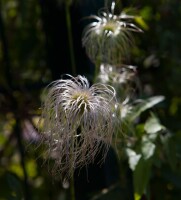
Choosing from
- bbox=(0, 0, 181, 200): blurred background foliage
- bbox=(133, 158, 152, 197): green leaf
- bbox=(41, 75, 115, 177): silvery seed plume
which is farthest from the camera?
bbox=(0, 0, 181, 200): blurred background foliage

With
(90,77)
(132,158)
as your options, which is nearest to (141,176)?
(132,158)

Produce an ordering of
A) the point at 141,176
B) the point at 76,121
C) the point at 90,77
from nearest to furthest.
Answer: the point at 76,121 → the point at 141,176 → the point at 90,77

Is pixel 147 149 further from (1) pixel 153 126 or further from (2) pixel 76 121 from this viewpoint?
(2) pixel 76 121

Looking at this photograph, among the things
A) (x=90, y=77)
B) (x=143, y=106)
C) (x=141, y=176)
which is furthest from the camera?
(x=90, y=77)

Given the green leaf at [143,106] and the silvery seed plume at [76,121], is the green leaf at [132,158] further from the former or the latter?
the silvery seed plume at [76,121]

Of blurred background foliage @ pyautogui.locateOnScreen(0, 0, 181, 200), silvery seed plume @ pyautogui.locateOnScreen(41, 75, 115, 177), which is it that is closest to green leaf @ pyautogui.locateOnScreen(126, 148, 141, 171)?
blurred background foliage @ pyautogui.locateOnScreen(0, 0, 181, 200)

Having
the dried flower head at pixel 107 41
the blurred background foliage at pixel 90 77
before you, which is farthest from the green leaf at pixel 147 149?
the dried flower head at pixel 107 41

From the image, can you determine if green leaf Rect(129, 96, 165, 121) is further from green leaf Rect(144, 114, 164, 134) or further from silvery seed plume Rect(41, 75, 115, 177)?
silvery seed plume Rect(41, 75, 115, 177)
